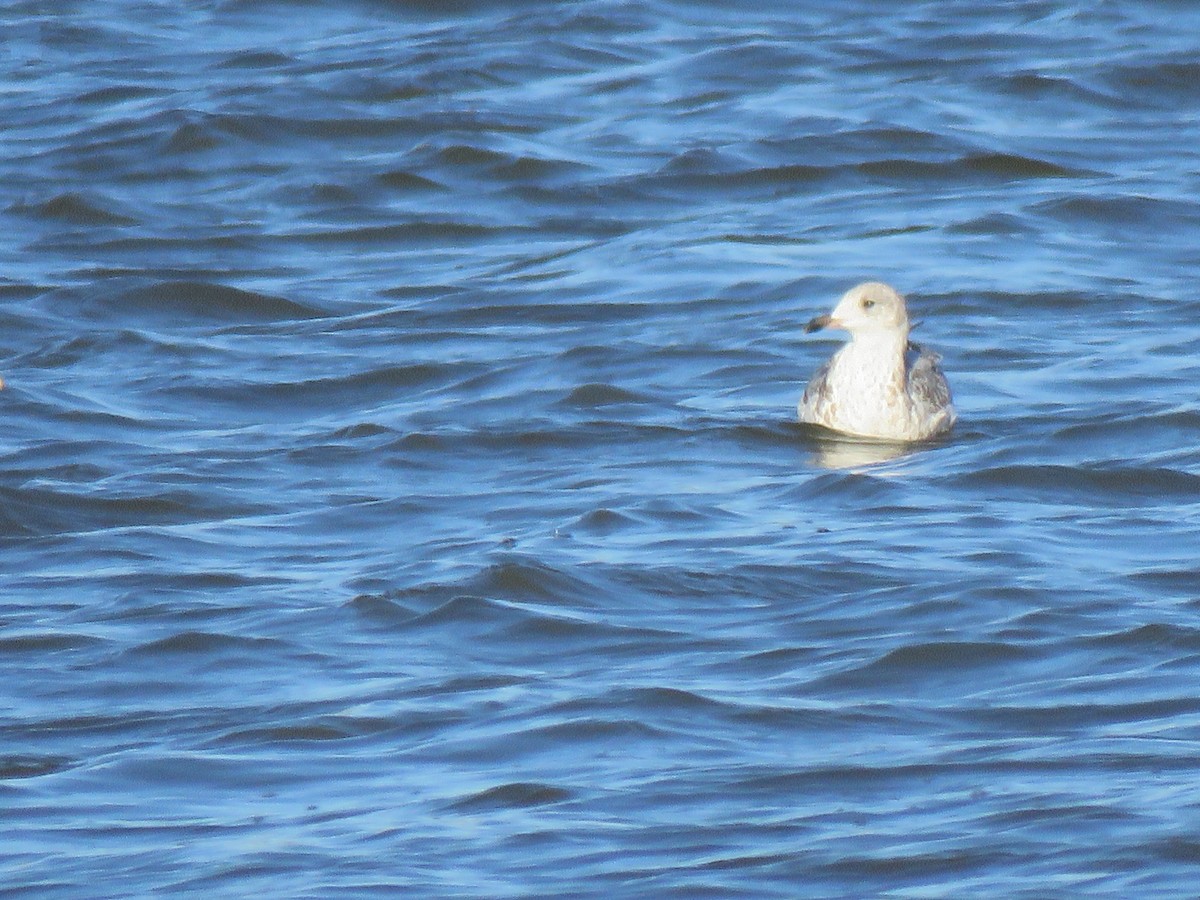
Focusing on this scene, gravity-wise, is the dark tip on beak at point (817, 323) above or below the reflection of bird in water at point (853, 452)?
above

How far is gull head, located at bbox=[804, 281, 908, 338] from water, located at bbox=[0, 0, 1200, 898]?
56 cm

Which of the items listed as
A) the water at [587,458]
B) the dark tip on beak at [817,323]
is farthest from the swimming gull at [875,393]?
the water at [587,458]

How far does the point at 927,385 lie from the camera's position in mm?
13273

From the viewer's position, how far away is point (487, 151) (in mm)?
19844

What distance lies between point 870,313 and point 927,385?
0.52 meters

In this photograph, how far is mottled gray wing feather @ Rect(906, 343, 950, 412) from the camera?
1324cm

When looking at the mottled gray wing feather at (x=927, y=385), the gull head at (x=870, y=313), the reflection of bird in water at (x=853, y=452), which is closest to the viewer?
the reflection of bird in water at (x=853, y=452)

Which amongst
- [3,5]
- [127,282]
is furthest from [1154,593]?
[3,5]

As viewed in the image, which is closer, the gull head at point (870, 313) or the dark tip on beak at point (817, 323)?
the dark tip on beak at point (817, 323)

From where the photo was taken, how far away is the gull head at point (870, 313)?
13492 millimetres

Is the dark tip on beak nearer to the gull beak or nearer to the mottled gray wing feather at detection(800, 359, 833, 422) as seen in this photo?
the gull beak

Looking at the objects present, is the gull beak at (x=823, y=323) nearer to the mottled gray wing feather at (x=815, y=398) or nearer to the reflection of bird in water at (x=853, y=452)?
the mottled gray wing feather at (x=815, y=398)

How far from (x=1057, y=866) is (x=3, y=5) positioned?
1888cm

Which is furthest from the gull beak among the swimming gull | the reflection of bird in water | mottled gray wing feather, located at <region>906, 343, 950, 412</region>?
the reflection of bird in water
